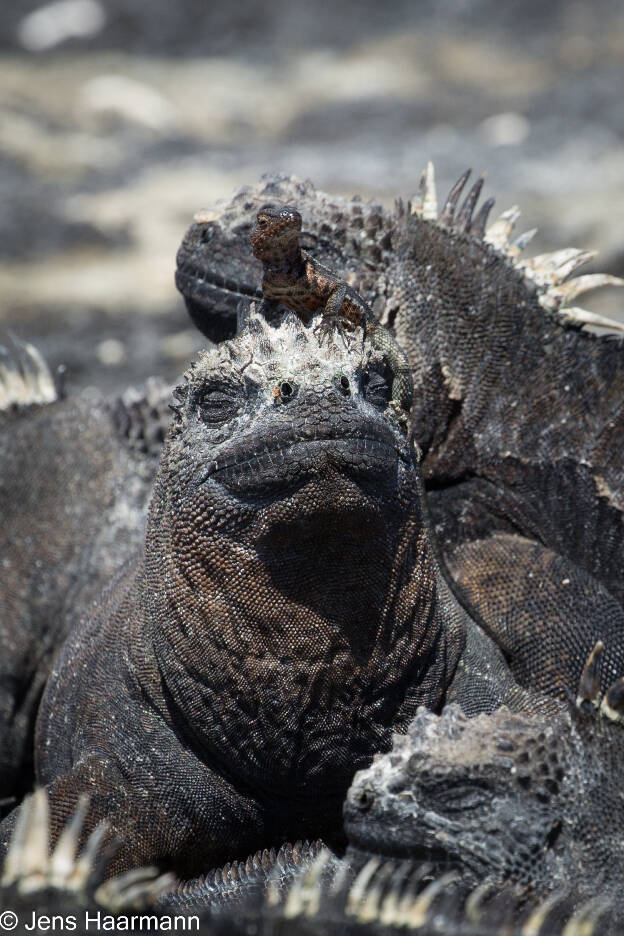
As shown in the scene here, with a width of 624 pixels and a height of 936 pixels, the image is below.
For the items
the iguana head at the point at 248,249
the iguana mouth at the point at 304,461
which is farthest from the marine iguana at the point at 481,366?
the iguana mouth at the point at 304,461

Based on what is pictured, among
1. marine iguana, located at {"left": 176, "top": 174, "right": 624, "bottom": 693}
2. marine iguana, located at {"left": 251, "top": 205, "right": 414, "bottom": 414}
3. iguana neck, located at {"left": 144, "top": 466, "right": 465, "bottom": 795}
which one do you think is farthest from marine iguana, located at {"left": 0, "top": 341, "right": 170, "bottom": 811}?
marine iguana, located at {"left": 251, "top": 205, "right": 414, "bottom": 414}

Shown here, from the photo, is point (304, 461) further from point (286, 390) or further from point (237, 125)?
point (237, 125)

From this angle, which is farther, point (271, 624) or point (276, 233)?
point (276, 233)

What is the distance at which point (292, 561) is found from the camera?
331 cm

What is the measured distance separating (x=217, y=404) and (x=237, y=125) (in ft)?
41.0

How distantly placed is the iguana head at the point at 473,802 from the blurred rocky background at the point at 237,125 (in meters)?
7.23

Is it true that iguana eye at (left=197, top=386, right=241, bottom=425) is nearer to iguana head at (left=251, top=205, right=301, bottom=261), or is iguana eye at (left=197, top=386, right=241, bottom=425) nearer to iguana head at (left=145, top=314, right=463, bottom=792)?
iguana head at (left=145, top=314, right=463, bottom=792)

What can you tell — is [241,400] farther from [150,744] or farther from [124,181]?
[124,181]

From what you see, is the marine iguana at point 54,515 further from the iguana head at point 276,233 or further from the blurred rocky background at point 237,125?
the blurred rocky background at point 237,125

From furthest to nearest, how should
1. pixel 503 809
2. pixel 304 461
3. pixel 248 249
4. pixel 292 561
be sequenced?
pixel 248 249 → pixel 292 561 → pixel 304 461 → pixel 503 809

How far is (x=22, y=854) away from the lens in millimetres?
2650

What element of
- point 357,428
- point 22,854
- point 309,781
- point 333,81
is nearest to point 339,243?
point 357,428

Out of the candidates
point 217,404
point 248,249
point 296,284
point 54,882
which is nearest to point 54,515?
point 248,249

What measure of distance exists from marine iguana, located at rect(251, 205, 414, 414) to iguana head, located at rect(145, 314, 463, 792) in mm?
88
